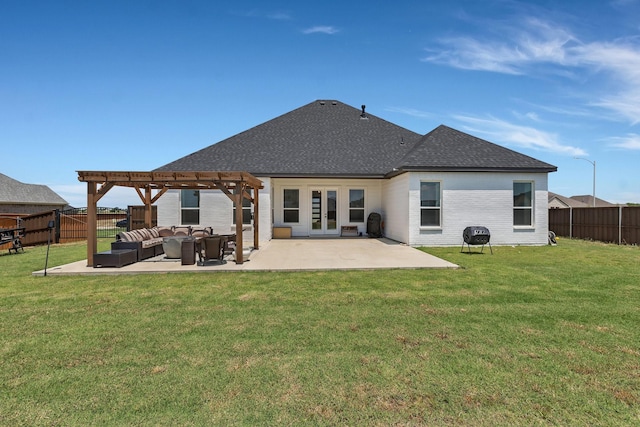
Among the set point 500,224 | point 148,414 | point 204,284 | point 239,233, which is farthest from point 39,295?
point 500,224

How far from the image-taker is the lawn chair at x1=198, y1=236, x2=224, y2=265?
9.10 meters

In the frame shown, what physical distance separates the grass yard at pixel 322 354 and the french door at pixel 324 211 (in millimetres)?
10597

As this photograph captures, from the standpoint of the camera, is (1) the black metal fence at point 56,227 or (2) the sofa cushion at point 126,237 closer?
(2) the sofa cushion at point 126,237

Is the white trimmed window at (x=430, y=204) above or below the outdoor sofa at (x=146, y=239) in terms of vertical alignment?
above

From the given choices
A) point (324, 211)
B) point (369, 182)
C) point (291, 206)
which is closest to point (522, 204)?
point (369, 182)

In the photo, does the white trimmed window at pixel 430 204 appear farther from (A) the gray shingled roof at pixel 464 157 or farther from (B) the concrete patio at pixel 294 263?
(B) the concrete patio at pixel 294 263

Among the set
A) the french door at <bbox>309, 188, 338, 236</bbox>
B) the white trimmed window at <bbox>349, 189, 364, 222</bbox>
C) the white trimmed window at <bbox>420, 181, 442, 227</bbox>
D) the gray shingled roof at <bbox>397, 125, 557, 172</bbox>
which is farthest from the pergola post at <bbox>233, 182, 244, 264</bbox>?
the white trimmed window at <bbox>349, 189, 364, 222</bbox>

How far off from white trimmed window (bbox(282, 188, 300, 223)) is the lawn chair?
811 cm

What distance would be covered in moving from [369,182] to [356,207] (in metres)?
1.55

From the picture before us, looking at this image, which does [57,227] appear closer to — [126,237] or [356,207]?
[126,237]

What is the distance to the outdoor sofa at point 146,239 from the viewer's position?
962 cm

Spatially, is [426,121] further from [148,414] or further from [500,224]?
[148,414]

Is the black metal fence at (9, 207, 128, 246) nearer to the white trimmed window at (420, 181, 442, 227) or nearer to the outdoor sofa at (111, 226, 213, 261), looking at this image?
the outdoor sofa at (111, 226, 213, 261)

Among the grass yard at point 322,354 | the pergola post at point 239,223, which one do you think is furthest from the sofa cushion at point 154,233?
the grass yard at point 322,354
